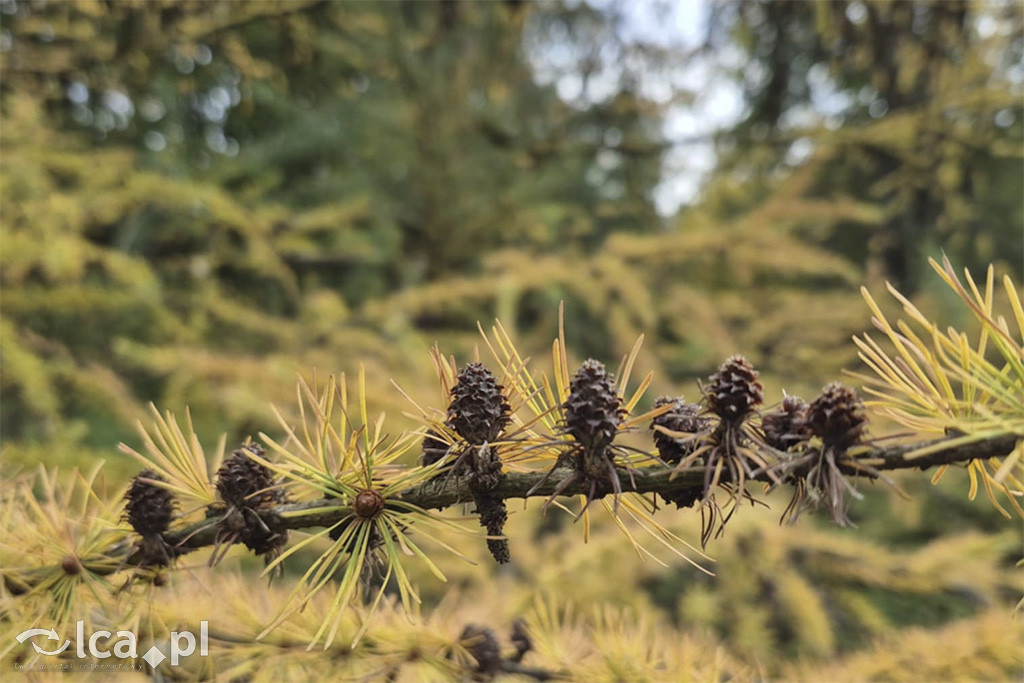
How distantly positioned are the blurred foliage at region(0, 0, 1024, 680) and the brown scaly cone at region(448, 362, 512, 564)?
2.64 feet

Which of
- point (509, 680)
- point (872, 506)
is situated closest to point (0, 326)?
point (509, 680)

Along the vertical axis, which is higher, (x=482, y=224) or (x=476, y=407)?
(x=482, y=224)

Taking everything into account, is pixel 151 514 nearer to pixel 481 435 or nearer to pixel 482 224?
pixel 481 435

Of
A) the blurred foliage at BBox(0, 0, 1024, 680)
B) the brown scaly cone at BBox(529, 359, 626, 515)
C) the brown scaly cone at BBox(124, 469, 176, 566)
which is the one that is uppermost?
the blurred foliage at BBox(0, 0, 1024, 680)

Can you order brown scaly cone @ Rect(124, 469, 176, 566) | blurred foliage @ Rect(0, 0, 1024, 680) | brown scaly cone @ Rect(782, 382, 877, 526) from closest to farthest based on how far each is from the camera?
1. brown scaly cone @ Rect(782, 382, 877, 526)
2. brown scaly cone @ Rect(124, 469, 176, 566)
3. blurred foliage @ Rect(0, 0, 1024, 680)

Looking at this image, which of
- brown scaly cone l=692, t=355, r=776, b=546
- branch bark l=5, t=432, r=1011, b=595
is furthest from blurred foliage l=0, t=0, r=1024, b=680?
brown scaly cone l=692, t=355, r=776, b=546

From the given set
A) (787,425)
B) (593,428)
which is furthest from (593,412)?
(787,425)

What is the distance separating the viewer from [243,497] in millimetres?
488

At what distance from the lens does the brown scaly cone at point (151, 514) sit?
505mm

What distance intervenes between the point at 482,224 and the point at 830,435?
1814mm

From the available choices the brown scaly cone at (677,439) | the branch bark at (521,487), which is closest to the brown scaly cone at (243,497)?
the branch bark at (521,487)

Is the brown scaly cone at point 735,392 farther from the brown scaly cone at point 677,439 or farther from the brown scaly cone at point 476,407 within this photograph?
the brown scaly cone at point 476,407

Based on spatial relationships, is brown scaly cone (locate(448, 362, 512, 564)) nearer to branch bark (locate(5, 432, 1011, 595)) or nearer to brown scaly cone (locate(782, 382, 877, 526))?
branch bark (locate(5, 432, 1011, 595))

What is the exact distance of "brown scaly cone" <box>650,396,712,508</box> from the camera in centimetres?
43
